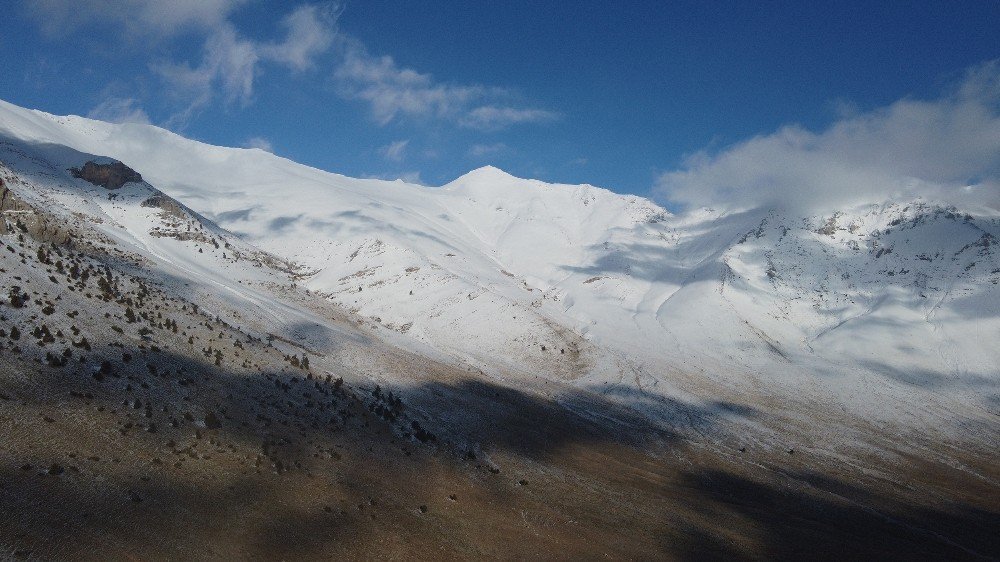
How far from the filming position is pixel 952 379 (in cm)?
6047

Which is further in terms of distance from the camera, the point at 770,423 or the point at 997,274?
the point at 997,274

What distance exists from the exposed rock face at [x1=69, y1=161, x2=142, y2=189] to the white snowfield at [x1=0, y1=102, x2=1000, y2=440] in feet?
9.78

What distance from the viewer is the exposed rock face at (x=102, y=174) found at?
210ft

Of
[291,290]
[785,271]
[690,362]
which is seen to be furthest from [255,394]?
[785,271]

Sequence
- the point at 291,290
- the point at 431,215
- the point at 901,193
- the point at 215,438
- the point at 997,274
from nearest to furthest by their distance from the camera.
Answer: the point at 215,438 → the point at 291,290 → the point at 997,274 → the point at 901,193 → the point at 431,215

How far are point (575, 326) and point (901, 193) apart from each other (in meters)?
82.2

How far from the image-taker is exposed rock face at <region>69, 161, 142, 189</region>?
63.9 metres

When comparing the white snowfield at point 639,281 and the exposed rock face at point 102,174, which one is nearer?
the white snowfield at point 639,281

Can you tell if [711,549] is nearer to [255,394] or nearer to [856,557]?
[856,557]

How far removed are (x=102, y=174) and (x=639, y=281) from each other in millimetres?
77547

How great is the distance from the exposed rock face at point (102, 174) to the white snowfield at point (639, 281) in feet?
9.78

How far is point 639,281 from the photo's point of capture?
9294 cm

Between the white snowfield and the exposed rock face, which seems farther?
the exposed rock face

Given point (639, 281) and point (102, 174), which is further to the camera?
Result: point (639, 281)
